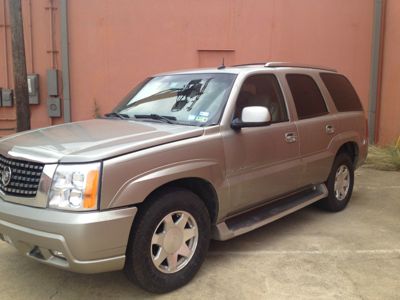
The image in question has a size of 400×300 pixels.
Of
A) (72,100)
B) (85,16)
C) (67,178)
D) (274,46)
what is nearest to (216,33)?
(274,46)

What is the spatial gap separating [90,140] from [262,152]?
165 centimetres

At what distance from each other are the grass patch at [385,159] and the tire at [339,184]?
2.81m

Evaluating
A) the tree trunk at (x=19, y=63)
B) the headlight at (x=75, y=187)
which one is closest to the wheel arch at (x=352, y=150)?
the headlight at (x=75, y=187)

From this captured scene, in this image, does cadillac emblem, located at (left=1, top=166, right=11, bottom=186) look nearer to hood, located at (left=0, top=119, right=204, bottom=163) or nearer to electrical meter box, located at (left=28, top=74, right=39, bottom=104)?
hood, located at (left=0, top=119, right=204, bottom=163)

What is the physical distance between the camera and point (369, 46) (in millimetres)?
10367

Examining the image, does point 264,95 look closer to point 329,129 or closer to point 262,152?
point 262,152

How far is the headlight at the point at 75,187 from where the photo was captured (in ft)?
9.92

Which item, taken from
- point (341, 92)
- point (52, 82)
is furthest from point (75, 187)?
point (52, 82)

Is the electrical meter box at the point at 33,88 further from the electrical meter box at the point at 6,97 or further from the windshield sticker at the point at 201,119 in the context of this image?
the windshield sticker at the point at 201,119

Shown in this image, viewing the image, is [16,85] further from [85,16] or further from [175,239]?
[175,239]

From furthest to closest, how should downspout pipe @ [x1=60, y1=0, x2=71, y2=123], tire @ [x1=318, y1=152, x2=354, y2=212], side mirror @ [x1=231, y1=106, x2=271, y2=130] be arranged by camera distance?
downspout pipe @ [x1=60, y1=0, x2=71, y2=123]
tire @ [x1=318, y1=152, x2=354, y2=212]
side mirror @ [x1=231, y1=106, x2=271, y2=130]

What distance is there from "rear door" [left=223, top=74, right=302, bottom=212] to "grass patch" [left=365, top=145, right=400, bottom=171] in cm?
429

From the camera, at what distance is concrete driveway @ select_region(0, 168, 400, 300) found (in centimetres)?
358

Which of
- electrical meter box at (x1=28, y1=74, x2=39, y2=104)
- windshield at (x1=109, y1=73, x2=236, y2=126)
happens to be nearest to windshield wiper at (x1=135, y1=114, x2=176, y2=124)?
windshield at (x1=109, y1=73, x2=236, y2=126)
